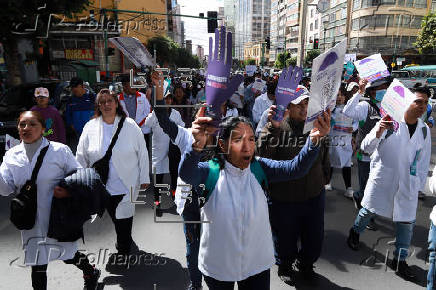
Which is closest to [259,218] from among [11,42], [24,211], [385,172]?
[24,211]

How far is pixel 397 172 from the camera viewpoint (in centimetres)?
323

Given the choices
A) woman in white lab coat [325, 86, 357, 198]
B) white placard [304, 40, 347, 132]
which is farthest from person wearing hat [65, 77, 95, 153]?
white placard [304, 40, 347, 132]

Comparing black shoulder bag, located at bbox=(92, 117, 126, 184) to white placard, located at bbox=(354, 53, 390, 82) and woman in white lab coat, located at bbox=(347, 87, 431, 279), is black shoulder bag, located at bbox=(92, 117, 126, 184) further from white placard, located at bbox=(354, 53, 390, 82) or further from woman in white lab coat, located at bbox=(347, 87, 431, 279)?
white placard, located at bbox=(354, 53, 390, 82)

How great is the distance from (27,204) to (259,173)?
1.68 m

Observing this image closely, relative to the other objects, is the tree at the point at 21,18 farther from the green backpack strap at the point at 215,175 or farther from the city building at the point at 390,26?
the city building at the point at 390,26

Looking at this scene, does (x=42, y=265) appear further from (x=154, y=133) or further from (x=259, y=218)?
(x=154, y=133)

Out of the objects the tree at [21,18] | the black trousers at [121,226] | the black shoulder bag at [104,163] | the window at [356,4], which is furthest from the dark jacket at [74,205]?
the window at [356,4]

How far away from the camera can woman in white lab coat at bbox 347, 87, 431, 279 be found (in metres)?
3.16

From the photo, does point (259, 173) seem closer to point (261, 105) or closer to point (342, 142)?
point (342, 142)

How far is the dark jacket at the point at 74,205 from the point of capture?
7.97 ft

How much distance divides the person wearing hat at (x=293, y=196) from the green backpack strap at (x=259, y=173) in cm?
84

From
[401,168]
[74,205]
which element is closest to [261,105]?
[401,168]

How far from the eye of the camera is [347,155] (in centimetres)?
535

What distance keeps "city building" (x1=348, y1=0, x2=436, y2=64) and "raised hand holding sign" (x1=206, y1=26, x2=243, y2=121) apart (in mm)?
47189
